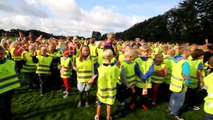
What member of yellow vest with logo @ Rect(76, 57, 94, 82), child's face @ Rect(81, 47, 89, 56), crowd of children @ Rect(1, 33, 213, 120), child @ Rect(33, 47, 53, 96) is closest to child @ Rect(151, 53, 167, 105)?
crowd of children @ Rect(1, 33, 213, 120)

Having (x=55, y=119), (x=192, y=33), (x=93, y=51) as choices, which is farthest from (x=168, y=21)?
(x=55, y=119)

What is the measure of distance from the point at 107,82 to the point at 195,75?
3.34 metres

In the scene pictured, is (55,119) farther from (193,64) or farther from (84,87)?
(193,64)

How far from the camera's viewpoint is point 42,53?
8797 mm

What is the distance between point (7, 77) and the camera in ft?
18.5

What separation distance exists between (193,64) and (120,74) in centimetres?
252

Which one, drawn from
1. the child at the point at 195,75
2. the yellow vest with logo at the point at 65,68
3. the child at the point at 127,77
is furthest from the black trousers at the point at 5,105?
the child at the point at 195,75

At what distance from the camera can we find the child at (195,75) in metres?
6.68

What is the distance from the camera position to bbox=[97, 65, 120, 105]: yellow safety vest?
5.88 m

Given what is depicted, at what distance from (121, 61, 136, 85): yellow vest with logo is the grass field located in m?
1.18

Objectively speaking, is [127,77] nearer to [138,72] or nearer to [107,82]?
[138,72]

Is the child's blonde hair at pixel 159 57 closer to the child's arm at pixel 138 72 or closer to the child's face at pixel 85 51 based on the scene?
the child's arm at pixel 138 72

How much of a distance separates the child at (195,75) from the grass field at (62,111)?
47cm

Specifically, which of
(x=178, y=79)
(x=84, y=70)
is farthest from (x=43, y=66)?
(x=178, y=79)
